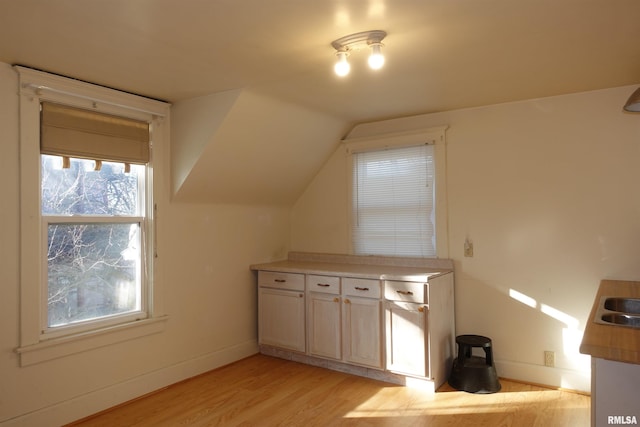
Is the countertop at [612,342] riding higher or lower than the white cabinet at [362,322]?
higher

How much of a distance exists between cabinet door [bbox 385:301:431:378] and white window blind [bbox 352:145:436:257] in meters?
0.70

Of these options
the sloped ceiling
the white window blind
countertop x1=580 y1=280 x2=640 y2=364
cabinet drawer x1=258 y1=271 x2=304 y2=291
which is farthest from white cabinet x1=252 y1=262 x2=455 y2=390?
countertop x1=580 y1=280 x2=640 y2=364

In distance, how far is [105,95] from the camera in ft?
10.5

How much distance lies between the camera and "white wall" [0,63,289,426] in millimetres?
2740

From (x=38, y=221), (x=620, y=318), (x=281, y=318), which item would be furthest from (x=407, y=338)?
(x=38, y=221)

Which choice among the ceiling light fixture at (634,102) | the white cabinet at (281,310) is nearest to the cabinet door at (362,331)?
the white cabinet at (281,310)

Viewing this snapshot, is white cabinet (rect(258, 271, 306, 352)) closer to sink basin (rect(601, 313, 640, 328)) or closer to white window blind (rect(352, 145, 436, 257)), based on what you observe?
white window blind (rect(352, 145, 436, 257))

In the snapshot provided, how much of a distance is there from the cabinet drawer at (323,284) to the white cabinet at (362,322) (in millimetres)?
76

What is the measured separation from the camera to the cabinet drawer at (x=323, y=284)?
3918 millimetres

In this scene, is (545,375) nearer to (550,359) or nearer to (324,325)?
(550,359)

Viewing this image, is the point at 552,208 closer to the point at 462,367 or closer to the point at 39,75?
the point at 462,367

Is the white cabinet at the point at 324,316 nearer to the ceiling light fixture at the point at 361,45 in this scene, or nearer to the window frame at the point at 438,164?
the window frame at the point at 438,164

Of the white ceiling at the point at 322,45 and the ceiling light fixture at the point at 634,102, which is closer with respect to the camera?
the white ceiling at the point at 322,45

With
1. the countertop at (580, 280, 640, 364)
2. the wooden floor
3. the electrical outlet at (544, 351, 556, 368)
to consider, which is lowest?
the wooden floor
